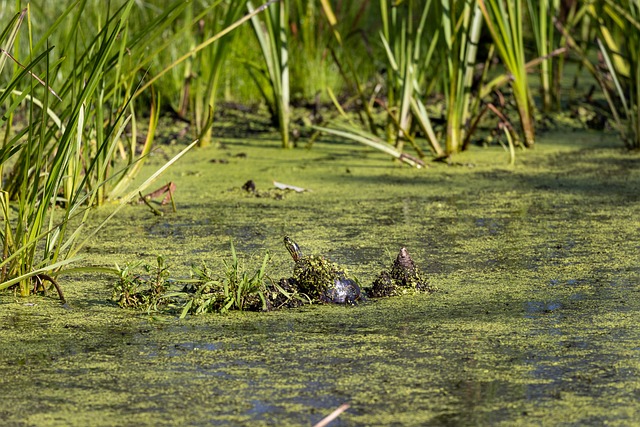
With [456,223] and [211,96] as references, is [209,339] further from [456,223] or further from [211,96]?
[211,96]

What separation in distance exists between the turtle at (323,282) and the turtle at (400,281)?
0.16 feet

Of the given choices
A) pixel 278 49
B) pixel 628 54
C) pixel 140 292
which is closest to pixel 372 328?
pixel 140 292

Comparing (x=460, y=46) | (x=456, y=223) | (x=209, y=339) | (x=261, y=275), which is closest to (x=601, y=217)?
(x=456, y=223)

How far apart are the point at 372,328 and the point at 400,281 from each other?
0.23 meters

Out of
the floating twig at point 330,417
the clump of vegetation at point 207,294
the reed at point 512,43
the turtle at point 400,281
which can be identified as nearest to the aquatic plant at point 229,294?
the clump of vegetation at point 207,294

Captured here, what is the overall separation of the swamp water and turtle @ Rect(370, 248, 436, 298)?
1.2 inches

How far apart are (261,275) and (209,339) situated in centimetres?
20

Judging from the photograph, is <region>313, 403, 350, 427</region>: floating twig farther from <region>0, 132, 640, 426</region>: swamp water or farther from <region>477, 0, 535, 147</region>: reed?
<region>477, 0, 535, 147</region>: reed

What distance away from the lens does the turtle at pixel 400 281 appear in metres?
2.12

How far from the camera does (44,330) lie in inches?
75.5

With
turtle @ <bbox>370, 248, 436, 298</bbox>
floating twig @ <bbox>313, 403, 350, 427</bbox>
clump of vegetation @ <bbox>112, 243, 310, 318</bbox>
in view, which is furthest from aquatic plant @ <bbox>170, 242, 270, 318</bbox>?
floating twig @ <bbox>313, 403, 350, 427</bbox>

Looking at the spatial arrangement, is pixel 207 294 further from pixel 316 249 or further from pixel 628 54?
pixel 628 54

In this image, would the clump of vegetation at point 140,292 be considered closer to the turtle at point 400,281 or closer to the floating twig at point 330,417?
the turtle at point 400,281

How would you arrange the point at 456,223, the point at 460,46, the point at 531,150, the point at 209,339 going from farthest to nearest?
the point at 531,150, the point at 460,46, the point at 456,223, the point at 209,339
